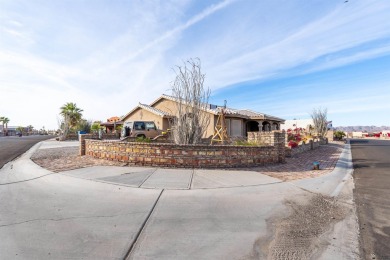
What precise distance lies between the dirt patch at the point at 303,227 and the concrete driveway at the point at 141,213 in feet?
0.60

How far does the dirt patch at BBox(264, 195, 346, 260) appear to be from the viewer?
284 centimetres

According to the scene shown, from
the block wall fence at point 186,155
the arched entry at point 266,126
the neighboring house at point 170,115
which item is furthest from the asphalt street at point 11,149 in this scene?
the arched entry at point 266,126

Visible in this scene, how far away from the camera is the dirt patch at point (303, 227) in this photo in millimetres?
2840

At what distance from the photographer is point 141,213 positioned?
3945mm

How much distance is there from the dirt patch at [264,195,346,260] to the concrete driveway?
0.18m

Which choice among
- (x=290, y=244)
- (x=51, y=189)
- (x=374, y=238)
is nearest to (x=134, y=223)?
(x=290, y=244)

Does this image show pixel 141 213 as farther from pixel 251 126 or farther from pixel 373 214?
pixel 251 126

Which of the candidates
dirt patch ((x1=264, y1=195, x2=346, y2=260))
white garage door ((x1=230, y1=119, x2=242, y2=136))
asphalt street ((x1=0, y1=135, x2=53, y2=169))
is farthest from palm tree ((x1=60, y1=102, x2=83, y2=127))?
dirt patch ((x1=264, y1=195, x2=346, y2=260))

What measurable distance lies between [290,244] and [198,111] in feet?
25.2

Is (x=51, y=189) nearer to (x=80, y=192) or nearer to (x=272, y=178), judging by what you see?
(x=80, y=192)

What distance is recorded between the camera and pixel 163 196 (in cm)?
484

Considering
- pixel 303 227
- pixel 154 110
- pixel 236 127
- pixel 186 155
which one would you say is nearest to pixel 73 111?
pixel 154 110

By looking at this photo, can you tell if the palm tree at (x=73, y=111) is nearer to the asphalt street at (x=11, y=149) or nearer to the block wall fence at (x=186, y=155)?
the asphalt street at (x=11, y=149)

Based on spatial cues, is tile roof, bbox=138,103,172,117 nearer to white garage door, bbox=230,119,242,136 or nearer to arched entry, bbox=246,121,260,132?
white garage door, bbox=230,119,242,136
